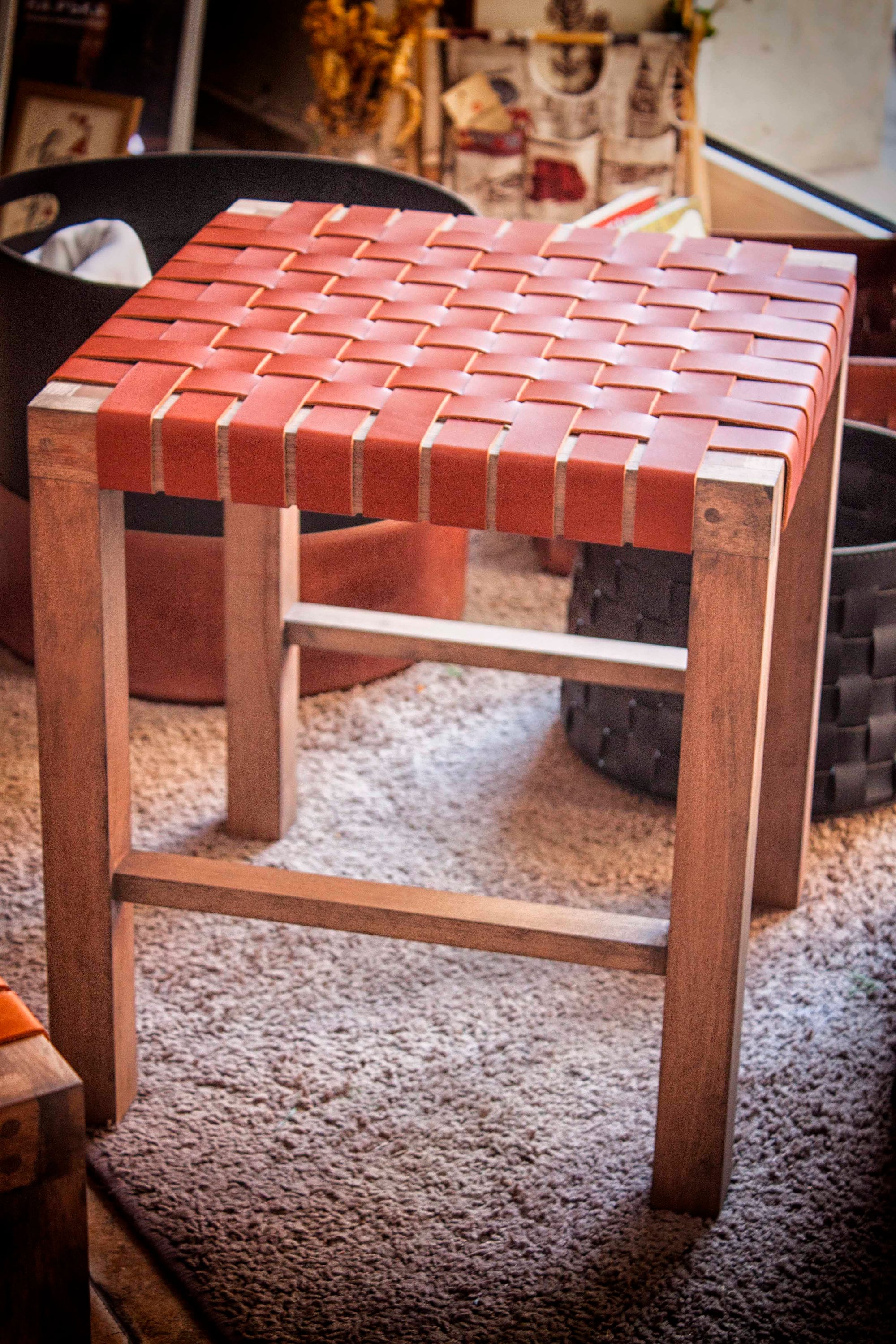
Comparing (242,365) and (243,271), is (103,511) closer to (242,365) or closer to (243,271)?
(242,365)

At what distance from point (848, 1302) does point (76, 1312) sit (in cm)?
50

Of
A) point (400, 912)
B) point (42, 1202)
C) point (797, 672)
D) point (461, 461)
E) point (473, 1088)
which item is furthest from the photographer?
point (797, 672)

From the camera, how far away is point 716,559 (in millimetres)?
815

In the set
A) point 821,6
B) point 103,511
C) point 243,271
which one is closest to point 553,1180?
point 103,511

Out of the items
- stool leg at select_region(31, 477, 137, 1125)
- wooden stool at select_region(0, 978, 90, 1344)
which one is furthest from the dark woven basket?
wooden stool at select_region(0, 978, 90, 1344)

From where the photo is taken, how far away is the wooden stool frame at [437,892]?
0.83m

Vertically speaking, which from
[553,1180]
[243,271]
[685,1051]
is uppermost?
[243,271]

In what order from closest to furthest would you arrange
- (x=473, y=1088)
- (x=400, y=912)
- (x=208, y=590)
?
(x=400, y=912) < (x=473, y=1088) < (x=208, y=590)

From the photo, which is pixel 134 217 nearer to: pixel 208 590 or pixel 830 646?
pixel 208 590

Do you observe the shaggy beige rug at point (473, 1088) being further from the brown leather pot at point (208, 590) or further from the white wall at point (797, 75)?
the white wall at point (797, 75)

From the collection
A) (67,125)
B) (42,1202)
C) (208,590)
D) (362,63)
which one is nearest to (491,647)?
(208,590)

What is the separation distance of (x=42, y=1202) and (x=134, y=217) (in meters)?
1.56

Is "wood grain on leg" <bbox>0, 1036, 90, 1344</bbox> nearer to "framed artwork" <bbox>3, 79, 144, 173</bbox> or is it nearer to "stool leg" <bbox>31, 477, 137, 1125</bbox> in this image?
"stool leg" <bbox>31, 477, 137, 1125</bbox>

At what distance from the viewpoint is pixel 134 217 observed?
192 centimetres
